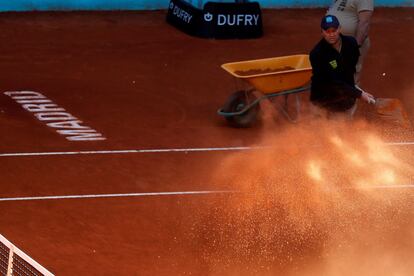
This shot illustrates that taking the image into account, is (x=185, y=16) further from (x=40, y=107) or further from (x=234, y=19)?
(x=40, y=107)

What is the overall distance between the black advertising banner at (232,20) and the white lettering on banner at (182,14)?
35 centimetres

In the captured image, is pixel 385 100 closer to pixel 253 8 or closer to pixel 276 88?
pixel 276 88

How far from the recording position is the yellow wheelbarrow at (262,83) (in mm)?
14913

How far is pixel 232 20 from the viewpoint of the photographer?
792 inches

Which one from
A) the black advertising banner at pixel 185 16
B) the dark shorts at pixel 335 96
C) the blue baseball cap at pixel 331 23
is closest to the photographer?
the blue baseball cap at pixel 331 23

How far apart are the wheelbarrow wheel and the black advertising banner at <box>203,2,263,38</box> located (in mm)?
4994

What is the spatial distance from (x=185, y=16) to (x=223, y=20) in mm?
783

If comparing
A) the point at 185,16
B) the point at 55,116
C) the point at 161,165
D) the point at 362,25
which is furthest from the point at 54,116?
the point at 185,16

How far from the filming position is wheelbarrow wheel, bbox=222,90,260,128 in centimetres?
1524

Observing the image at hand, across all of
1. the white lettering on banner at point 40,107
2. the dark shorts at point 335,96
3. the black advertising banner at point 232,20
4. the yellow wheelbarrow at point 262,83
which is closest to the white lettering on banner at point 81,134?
the white lettering on banner at point 40,107

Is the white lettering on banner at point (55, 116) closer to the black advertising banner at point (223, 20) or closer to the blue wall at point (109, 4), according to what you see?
the black advertising banner at point (223, 20)

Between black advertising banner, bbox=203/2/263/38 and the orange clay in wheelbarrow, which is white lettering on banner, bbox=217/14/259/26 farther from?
the orange clay in wheelbarrow

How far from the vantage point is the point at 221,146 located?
14.7 m

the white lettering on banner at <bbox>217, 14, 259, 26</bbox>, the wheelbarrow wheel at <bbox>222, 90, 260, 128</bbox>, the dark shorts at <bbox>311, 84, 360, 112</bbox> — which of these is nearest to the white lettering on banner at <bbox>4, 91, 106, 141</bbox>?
the wheelbarrow wheel at <bbox>222, 90, 260, 128</bbox>
